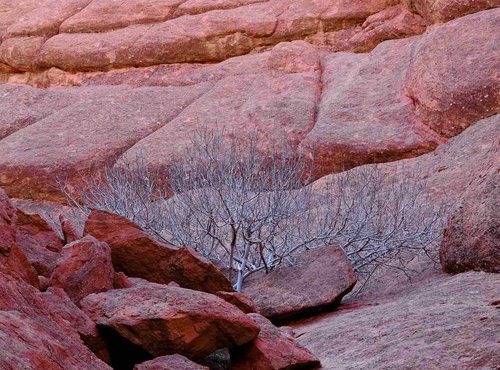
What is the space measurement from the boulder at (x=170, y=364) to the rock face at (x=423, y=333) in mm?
702

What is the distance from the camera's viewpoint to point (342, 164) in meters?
14.0

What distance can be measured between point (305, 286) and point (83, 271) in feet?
7.99

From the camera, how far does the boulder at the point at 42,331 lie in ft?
10.5

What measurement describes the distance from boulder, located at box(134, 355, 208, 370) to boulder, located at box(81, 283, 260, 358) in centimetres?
21

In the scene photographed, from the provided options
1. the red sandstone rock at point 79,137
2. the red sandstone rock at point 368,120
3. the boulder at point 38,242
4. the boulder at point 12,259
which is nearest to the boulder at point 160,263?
the boulder at point 38,242

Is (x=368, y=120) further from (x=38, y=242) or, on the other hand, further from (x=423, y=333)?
(x=423, y=333)

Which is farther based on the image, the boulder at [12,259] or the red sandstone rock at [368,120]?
the red sandstone rock at [368,120]

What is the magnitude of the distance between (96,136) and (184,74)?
398cm

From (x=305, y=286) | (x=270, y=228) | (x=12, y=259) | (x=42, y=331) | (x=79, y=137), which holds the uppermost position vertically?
(x=42, y=331)

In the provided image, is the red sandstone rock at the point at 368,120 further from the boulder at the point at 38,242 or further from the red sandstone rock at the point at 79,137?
the boulder at the point at 38,242

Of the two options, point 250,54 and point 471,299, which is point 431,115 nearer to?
point 250,54

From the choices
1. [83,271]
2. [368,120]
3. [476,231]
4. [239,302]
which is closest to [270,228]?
[476,231]

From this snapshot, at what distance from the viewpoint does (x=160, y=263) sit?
6.09 metres

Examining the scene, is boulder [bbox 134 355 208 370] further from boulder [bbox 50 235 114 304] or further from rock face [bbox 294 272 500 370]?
boulder [bbox 50 235 114 304]
